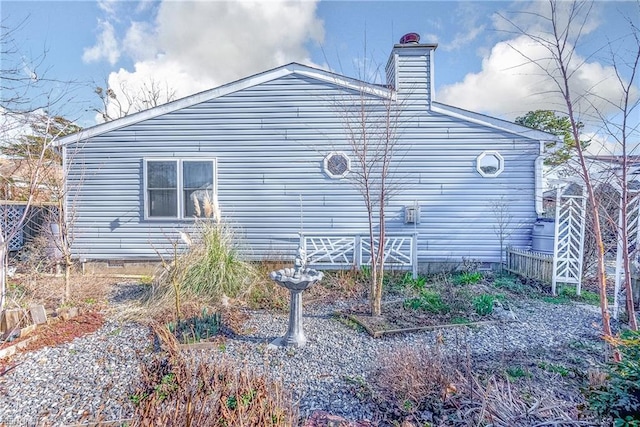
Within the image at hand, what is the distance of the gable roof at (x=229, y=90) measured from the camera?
6.88 m

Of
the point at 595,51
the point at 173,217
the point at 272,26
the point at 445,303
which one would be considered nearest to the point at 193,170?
the point at 173,217

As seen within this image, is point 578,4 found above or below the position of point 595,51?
above

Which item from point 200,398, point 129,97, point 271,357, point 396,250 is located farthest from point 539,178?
point 129,97

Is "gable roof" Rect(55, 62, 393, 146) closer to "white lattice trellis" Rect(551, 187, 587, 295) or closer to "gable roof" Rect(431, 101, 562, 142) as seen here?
"gable roof" Rect(431, 101, 562, 142)

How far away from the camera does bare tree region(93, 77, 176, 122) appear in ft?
51.6

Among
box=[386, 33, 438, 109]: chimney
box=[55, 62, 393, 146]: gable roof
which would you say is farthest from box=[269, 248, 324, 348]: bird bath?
box=[386, 33, 438, 109]: chimney

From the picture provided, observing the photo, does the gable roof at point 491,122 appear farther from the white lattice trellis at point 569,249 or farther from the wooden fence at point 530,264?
the wooden fence at point 530,264

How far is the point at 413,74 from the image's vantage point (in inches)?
275

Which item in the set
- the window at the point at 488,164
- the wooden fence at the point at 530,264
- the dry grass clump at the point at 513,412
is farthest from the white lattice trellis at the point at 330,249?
the dry grass clump at the point at 513,412

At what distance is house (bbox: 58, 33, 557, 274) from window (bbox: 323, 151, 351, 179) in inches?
0.9

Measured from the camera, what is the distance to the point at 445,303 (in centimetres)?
468

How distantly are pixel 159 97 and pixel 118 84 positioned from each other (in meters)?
1.84

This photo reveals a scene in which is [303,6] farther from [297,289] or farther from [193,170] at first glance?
[297,289]

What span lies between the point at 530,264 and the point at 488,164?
220 cm
